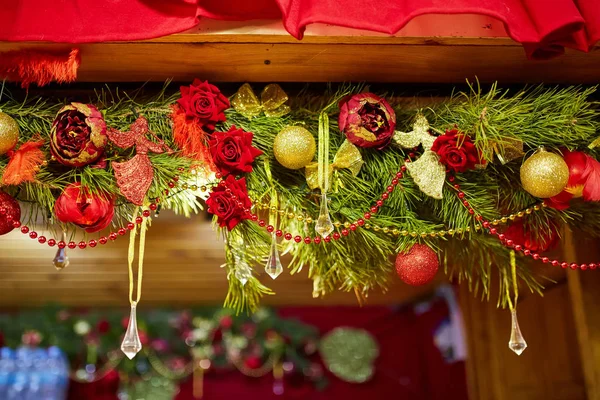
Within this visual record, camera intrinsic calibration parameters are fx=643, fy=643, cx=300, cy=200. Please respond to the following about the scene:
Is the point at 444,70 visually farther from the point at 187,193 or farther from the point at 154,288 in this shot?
the point at 154,288

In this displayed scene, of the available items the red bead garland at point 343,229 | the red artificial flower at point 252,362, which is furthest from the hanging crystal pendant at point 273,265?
the red artificial flower at point 252,362

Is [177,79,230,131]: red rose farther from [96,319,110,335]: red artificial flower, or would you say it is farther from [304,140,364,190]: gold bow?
[96,319,110,335]: red artificial flower

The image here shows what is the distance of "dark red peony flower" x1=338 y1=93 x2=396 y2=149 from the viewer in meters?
0.98

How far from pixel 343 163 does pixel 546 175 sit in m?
0.30

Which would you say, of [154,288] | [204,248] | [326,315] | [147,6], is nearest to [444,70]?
[147,6]

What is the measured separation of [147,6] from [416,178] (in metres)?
0.47

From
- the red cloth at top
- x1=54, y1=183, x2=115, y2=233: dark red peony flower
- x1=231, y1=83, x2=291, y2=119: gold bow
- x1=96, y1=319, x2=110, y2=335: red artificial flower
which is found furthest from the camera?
x1=96, y1=319, x2=110, y2=335: red artificial flower

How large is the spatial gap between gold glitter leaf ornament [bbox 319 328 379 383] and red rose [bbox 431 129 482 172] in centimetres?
243

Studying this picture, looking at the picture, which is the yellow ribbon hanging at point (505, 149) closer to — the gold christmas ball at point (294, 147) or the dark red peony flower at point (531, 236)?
the dark red peony flower at point (531, 236)

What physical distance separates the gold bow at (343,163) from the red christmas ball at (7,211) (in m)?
0.44

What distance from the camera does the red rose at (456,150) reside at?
0.98m

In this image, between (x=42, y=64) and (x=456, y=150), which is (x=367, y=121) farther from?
(x=42, y=64)

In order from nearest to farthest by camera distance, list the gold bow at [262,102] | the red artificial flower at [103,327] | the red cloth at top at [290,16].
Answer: the red cloth at top at [290,16] → the gold bow at [262,102] → the red artificial flower at [103,327]

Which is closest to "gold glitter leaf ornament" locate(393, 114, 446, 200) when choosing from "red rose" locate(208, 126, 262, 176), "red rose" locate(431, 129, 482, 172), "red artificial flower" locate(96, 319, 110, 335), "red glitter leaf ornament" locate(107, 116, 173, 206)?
"red rose" locate(431, 129, 482, 172)
